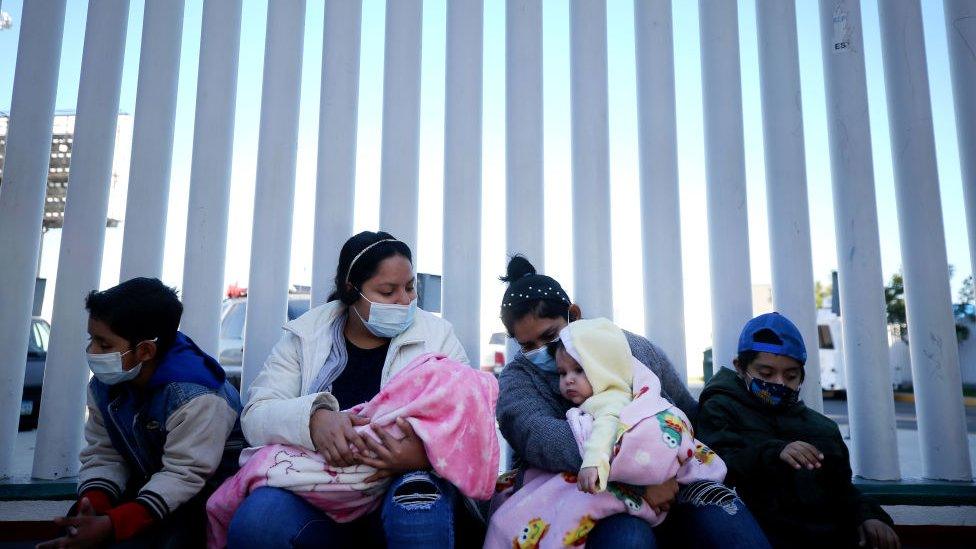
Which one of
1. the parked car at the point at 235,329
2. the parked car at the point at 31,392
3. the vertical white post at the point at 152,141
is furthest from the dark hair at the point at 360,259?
the parked car at the point at 31,392

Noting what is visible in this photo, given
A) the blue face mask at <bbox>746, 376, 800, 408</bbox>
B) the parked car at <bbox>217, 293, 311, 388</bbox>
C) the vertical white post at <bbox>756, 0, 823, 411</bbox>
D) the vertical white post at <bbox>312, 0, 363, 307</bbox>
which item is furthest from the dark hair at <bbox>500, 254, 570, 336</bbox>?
the parked car at <bbox>217, 293, 311, 388</bbox>

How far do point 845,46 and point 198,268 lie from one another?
10.5 feet

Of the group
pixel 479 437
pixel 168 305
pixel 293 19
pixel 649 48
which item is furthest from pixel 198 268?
pixel 649 48

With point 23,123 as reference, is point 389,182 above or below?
below

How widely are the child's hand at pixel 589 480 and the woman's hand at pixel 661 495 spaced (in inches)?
9.2

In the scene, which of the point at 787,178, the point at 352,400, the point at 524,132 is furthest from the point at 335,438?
the point at 787,178

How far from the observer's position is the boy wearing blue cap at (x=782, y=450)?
2.22 m

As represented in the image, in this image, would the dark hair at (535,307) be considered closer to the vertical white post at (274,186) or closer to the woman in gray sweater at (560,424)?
the woman in gray sweater at (560,424)

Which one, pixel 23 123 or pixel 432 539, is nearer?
pixel 432 539

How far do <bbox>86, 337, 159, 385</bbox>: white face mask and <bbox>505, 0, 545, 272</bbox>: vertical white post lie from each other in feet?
5.37

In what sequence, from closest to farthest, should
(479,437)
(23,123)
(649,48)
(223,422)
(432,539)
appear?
(432,539) → (479,437) → (223,422) → (23,123) → (649,48)

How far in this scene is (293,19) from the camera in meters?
3.25

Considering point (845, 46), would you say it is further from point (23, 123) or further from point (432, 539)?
point (23, 123)

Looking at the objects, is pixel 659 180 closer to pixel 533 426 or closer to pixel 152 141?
pixel 533 426
